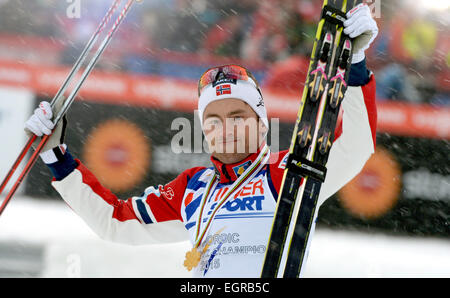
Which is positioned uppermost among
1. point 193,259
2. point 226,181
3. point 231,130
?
point 231,130

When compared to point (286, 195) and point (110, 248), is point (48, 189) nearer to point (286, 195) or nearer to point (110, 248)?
point (110, 248)

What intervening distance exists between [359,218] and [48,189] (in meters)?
2.63

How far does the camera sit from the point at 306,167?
87.0 inches

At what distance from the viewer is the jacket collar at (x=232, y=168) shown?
238 cm

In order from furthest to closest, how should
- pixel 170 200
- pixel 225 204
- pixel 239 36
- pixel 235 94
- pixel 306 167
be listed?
pixel 239 36 < pixel 170 200 < pixel 235 94 < pixel 225 204 < pixel 306 167

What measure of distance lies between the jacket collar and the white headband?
22cm

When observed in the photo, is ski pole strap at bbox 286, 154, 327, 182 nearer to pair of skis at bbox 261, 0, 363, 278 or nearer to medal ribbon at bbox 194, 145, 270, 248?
pair of skis at bbox 261, 0, 363, 278

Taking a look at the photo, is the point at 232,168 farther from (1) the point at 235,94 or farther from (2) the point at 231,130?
(1) the point at 235,94

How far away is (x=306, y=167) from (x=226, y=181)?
363 millimetres

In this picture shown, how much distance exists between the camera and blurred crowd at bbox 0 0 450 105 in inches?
217

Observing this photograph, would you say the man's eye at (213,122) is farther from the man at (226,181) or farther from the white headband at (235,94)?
the white headband at (235,94)

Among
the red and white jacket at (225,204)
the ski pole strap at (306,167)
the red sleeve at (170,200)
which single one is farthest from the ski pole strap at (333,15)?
the red sleeve at (170,200)

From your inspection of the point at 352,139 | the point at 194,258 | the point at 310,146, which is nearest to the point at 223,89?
the point at 310,146
